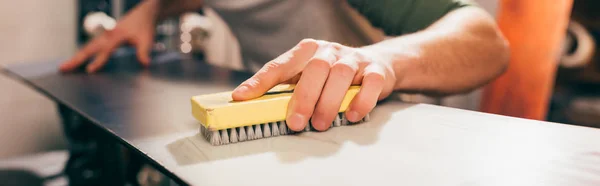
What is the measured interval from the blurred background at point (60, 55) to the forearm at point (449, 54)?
2.83 ft

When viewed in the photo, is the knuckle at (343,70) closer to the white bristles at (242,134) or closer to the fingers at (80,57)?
the white bristles at (242,134)

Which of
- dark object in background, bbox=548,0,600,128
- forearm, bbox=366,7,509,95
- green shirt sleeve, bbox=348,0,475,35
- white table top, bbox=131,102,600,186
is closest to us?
white table top, bbox=131,102,600,186

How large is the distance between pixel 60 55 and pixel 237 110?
135 cm

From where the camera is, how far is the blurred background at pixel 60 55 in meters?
1.42

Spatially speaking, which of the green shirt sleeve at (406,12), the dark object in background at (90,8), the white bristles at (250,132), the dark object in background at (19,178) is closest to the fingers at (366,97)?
the white bristles at (250,132)

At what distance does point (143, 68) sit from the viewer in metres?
0.98

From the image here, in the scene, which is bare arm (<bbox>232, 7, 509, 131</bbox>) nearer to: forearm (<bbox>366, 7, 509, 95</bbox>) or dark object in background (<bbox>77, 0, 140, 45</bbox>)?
forearm (<bbox>366, 7, 509, 95</bbox>)

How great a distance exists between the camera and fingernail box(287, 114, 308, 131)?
0.43 m

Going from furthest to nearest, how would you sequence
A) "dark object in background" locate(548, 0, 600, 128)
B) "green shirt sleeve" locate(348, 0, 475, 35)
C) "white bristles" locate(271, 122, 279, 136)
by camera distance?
"dark object in background" locate(548, 0, 600, 128)
"green shirt sleeve" locate(348, 0, 475, 35)
"white bristles" locate(271, 122, 279, 136)

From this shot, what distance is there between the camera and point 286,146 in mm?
409

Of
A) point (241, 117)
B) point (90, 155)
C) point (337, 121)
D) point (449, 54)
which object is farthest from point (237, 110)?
point (90, 155)

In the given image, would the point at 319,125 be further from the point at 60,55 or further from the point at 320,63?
the point at 60,55

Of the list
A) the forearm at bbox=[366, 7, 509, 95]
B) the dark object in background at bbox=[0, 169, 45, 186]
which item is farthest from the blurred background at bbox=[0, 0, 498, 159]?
the forearm at bbox=[366, 7, 509, 95]

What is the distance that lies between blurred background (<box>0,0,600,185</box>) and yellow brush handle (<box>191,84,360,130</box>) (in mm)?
994
